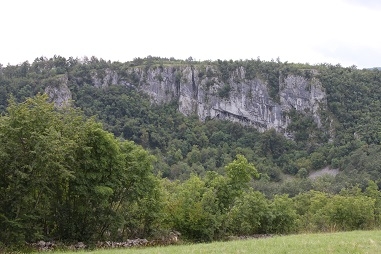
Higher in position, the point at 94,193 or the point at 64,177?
the point at 64,177

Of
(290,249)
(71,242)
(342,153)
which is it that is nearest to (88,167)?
(71,242)

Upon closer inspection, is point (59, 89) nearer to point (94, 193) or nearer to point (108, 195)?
point (94, 193)

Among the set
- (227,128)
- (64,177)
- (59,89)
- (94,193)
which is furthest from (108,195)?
(227,128)

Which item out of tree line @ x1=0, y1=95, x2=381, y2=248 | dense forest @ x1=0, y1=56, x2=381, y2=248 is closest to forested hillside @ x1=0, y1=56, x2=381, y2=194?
dense forest @ x1=0, y1=56, x2=381, y2=248

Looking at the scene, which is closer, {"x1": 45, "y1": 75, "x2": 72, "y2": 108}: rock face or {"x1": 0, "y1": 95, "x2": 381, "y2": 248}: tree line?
{"x1": 0, "y1": 95, "x2": 381, "y2": 248}: tree line

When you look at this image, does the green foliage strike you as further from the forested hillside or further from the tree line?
the forested hillside

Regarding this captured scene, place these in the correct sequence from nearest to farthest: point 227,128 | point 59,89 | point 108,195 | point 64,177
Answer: point 64,177, point 108,195, point 59,89, point 227,128

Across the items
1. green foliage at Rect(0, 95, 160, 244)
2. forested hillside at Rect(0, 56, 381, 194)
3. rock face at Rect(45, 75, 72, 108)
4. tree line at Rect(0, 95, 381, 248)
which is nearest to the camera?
green foliage at Rect(0, 95, 160, 244)

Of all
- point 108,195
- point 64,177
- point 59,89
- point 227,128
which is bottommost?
point 227,128

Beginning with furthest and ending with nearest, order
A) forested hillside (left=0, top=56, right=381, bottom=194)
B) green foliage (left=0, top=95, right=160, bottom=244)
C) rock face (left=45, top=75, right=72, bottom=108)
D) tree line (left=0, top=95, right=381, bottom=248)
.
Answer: rock face (left=45, top=75, right=72, bottom=108)
forested hillside (left=0, top=56, right=381, bottom=194)
tree line (left=0, top=95, right=381, bottom=248)
green foliage (left=0, top=95, right=160, bottom=244)

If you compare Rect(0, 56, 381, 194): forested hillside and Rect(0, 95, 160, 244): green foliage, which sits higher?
Rect(0, 95, 160, 244): green foliage

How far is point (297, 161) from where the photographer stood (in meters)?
170

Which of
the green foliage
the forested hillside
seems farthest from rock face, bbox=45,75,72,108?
the green foliage

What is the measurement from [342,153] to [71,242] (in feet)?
494
